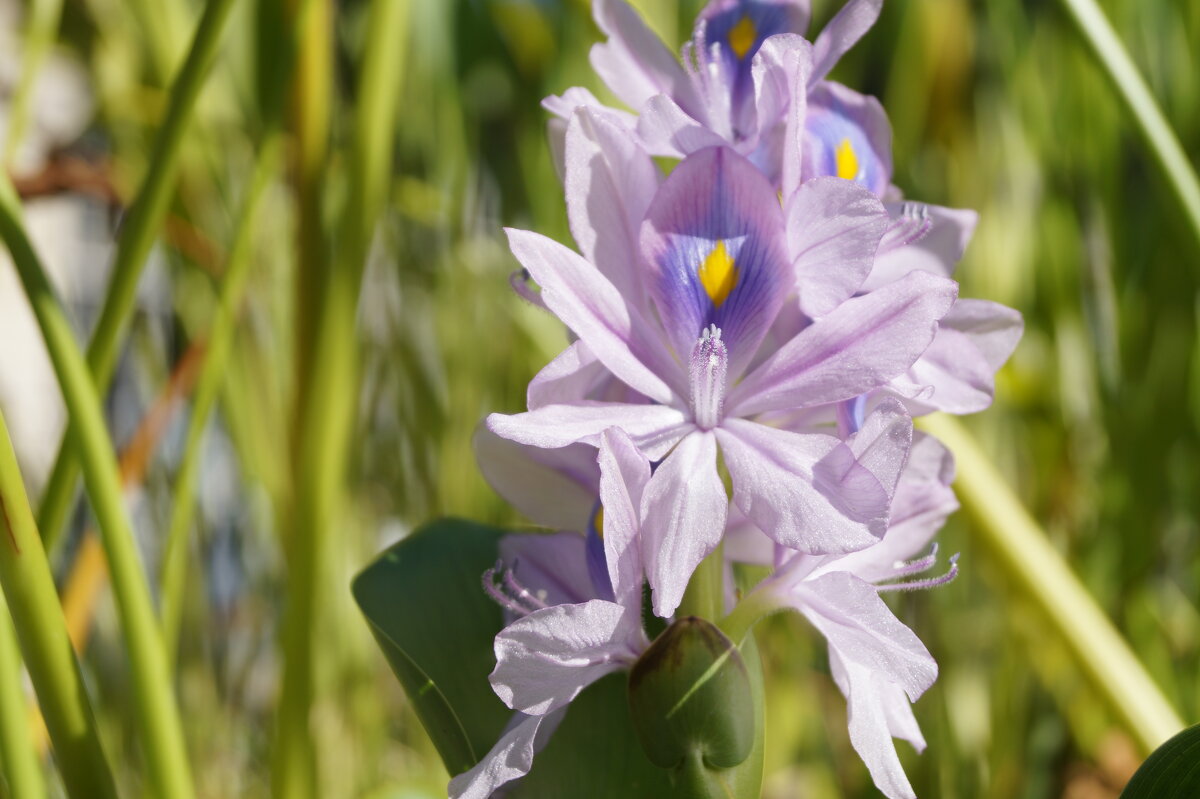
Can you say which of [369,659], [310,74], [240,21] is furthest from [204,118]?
[369,659]

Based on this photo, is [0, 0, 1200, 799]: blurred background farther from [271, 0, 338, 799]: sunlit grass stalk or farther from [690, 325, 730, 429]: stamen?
[690, 325, 730, 429]: stamen

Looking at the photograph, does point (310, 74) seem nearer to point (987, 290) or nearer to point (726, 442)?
point (726, 442)

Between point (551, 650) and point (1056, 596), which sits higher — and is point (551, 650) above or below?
above

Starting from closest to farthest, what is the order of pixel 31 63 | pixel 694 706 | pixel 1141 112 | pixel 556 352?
1. pixel 694 706
2. pixel 1141 112
3. pixel 31 63
4. pixel 556 352

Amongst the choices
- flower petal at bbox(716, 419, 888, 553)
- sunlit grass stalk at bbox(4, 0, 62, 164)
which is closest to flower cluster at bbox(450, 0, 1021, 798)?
flower petal at bbox(716, 419, 888, 553)

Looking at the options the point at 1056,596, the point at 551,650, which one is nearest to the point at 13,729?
the point at 551,650

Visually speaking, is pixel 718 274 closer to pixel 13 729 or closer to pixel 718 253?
pixel 718 253
